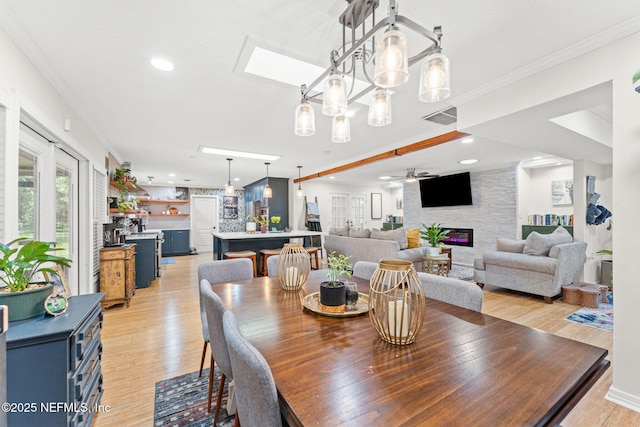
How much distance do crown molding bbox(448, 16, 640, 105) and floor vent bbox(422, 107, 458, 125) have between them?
0.49 m

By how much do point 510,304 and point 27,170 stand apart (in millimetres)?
5431

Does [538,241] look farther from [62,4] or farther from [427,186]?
A: [62,4]

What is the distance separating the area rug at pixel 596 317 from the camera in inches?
122

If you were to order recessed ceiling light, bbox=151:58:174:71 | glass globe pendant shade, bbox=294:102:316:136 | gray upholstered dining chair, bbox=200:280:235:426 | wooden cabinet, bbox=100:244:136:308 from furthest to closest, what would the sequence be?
wooden cabinet, bbox=100:244:136:308, recessed ceiling light, bbox=151:58:174:71, glass globe pendant shade, bbox=294:102:316:136, gray upholstered dining chair, bbox=200:280:235:426

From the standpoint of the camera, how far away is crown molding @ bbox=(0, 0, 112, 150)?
163cm

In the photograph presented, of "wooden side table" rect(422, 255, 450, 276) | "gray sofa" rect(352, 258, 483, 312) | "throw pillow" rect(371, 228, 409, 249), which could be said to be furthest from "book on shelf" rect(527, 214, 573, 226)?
"gray sofa" rect(352, 258, 483, 312)

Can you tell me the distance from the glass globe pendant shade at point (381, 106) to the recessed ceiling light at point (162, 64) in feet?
5.41

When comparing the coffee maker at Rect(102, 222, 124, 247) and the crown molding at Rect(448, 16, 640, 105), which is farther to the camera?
the coffee maker at Rect(102, 222, 124, 247)

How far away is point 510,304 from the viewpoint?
3.82 meters

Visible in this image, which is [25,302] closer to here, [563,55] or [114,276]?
[114,276]

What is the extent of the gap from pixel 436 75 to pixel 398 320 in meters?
1.08

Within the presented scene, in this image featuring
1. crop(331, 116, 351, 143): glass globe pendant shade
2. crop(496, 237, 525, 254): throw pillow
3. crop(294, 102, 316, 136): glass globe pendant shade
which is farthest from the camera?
crop(496, 237, 525, 254): throw pillow

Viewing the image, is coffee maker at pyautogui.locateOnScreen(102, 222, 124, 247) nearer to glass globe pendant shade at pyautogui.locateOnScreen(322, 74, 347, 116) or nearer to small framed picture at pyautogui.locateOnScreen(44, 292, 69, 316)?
Answer: small framed picture at pyautogui.locateOnScreen(44, 292, 69, 316)

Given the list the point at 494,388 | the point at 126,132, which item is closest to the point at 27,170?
the point at 126,132
